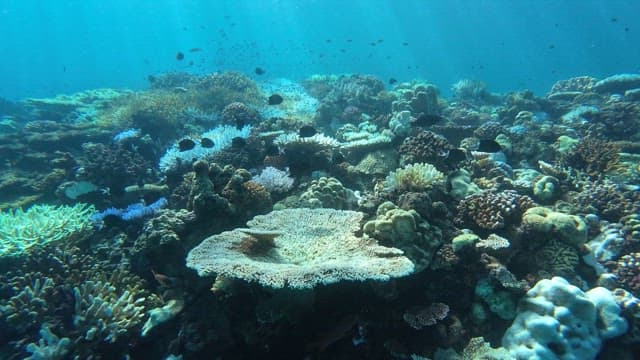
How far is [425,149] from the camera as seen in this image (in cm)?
740

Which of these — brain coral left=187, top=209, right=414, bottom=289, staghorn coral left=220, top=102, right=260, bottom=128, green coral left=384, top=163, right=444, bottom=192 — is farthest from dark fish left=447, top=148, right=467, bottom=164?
staghorn coral left=220, top=102, right=260, bottom=128

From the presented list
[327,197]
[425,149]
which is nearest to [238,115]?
[327,197]

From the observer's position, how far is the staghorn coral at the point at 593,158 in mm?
8359

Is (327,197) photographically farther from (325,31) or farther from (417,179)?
(325,31)

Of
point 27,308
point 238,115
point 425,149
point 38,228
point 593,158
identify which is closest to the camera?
point 27,308

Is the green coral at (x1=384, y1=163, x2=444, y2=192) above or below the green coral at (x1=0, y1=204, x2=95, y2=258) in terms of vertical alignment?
above

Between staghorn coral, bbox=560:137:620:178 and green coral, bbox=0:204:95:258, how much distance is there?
11389 millimetres

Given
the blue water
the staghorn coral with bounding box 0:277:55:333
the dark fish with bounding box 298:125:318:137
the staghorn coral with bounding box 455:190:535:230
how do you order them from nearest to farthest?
the staghorn coral with bounding box 0:277:55:333 < the staghorn coral with bounding box 455:190:535:230 < the dark fish with bounding box 298:125:318:137 < the blue water

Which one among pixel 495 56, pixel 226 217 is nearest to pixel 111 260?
pixel 226 217

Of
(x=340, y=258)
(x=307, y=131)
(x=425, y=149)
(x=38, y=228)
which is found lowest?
(x=340, y=258)

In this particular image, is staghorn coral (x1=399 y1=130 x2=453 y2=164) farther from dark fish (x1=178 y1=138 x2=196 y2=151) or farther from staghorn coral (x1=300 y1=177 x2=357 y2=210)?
dark fish (x1=178 y1=138 x2=196 y2=151)

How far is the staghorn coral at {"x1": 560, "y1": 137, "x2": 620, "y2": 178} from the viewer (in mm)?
8359

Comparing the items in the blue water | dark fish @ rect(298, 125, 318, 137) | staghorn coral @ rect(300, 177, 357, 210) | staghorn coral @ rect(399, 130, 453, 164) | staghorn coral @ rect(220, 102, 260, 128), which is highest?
the blue water

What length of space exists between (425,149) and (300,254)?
4165mm
